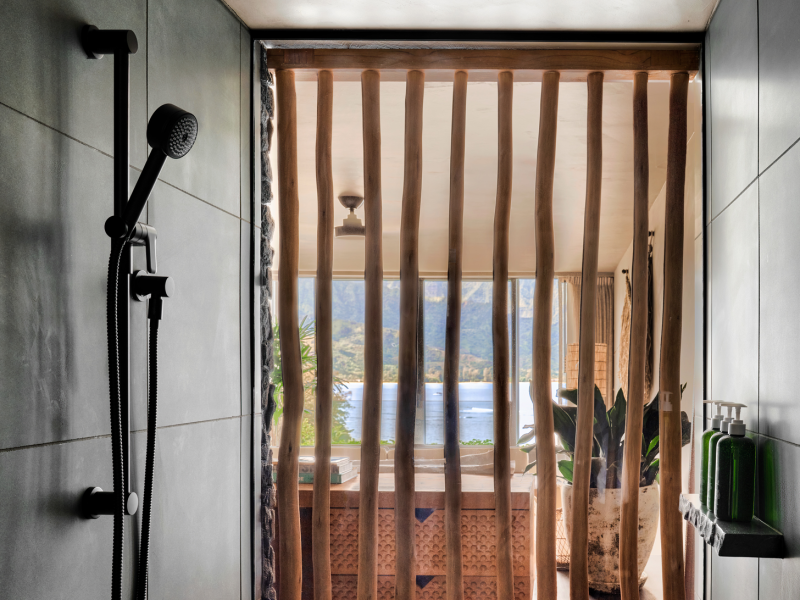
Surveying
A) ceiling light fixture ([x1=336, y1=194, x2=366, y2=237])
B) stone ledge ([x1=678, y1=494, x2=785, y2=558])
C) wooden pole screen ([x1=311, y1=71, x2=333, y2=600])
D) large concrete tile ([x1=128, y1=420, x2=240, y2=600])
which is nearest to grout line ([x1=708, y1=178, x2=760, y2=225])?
stone ledge ([x1=678, y1=494, x2=785, y2=558])

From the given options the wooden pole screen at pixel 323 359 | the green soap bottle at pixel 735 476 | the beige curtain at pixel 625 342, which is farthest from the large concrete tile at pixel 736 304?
the beige curtain at pixel 625 342

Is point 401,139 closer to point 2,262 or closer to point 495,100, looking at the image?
point 495,100

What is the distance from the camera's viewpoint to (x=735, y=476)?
122 cm

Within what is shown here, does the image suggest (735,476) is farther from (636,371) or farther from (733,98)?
(733,98)

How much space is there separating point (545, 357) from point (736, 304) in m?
0.56

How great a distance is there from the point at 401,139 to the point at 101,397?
2021 mm

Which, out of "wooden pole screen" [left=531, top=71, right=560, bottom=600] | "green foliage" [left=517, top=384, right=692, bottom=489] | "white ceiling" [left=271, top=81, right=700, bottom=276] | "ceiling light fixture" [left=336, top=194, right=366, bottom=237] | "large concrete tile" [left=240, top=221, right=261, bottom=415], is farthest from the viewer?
"ceiling light fixture" [left=336, top=194, right=366, bottom=237]

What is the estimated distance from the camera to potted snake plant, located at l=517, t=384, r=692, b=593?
2.08m

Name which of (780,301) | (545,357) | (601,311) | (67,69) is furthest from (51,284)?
(601,311)

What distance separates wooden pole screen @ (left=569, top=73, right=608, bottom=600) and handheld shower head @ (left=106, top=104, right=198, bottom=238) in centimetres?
122

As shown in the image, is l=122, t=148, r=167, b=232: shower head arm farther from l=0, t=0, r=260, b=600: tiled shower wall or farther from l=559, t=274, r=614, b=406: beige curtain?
l=559, t=274, r=614, b=406: beige curtain

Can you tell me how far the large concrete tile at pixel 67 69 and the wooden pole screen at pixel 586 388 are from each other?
1.24 m

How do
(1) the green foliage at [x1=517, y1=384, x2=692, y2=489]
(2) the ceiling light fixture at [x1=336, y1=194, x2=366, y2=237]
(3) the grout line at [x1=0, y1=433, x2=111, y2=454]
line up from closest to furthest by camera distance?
(3) the grout line at [x1=0, y1=433, x2=111, y2=454] → (1) the green foliage at [x1=517, y1=384, x2=692, y2=489] → (2) the ceiling light fixture at [x1=336, y1=194, x2=366, y2=237]

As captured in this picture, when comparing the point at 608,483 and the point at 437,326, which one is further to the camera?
the point at 437,326
